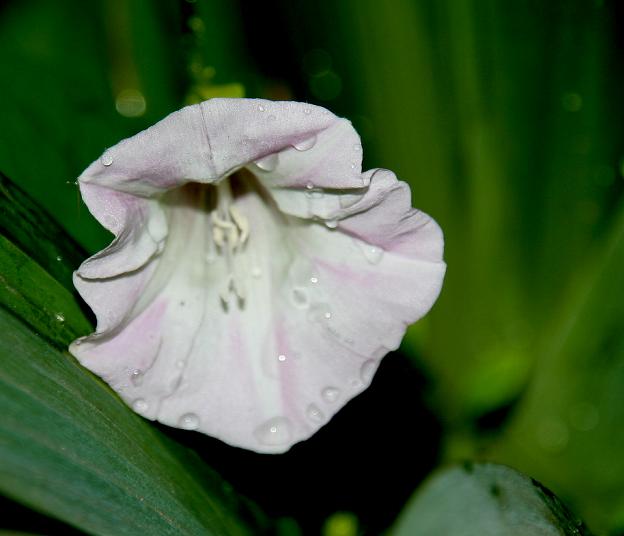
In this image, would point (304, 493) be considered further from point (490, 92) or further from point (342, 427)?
point (490, 92)

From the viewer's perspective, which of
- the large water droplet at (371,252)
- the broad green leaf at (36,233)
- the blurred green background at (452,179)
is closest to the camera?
the broad green leaf at (36,233)

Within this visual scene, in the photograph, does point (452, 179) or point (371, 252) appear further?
point (452, 179)

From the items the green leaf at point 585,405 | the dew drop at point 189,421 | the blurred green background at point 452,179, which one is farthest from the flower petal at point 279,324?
the green leaf at point 585,405

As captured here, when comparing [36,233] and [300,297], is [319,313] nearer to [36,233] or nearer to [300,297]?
[300,297]

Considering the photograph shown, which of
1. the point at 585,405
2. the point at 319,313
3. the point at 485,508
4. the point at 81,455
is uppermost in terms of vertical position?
the point at 81,455

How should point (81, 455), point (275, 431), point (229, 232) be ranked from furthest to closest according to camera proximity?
point (229, 232) → point (275, 431) → point (81, 455)

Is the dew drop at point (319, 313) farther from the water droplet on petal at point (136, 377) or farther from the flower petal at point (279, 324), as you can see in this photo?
the water droplet on petal at point (136, 377)

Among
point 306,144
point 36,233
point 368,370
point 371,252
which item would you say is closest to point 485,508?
point 368,370
